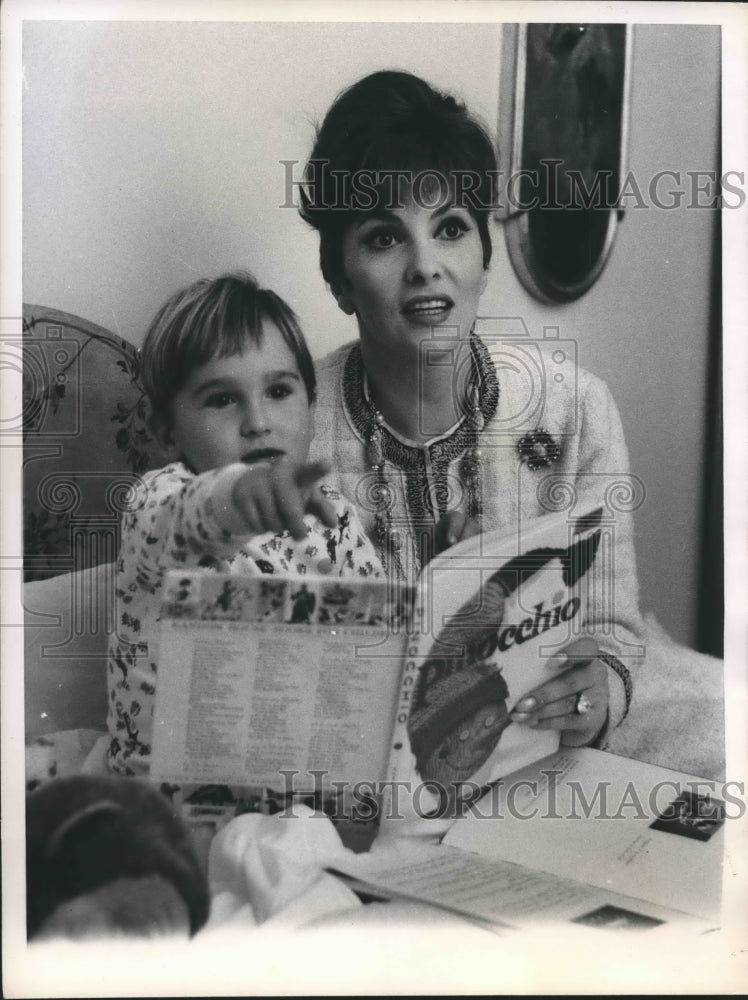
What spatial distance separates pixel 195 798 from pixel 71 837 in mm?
149

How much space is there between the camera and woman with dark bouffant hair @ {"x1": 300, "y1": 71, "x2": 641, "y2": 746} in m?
1.04

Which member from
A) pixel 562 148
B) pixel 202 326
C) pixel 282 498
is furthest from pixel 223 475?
pixel 562 148

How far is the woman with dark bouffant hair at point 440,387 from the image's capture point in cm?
104

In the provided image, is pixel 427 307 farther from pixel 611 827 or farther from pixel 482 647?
pixel 611 827

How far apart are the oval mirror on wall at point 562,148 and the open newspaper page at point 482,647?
0.97 feet

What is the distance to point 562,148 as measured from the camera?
41.5 inches

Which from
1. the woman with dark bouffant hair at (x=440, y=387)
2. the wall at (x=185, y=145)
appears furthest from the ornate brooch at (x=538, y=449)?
the wall at (x=185, y=145)

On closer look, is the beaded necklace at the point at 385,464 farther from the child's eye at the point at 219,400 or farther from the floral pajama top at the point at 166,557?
the child's eye at the point at 219,400

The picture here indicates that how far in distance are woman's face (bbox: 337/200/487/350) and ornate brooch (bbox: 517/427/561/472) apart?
0.15 m

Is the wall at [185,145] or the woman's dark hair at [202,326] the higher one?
the wall at [185,145]

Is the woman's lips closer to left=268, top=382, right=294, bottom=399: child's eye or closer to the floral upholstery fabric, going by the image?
left=268, top=382, right=294, bottom=399: child's eye

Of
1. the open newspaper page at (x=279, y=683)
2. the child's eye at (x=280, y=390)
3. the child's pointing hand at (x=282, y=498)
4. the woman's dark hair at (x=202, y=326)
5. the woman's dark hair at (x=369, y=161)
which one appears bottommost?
the open newspaper page at (x=279, y=683)

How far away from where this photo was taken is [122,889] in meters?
1.02

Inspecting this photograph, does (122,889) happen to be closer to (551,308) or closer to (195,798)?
(195,798)
